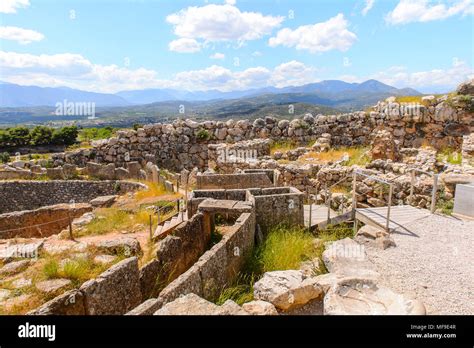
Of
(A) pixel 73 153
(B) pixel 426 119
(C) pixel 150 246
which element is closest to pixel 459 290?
(C) pixel 150 246

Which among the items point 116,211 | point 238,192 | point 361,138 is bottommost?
point 116,211

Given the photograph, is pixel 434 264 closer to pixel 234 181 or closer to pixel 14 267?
pixel 234 181

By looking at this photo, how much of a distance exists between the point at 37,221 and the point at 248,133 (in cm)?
1052

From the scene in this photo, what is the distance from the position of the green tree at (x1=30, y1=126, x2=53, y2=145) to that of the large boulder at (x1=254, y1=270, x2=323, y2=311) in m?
44.6

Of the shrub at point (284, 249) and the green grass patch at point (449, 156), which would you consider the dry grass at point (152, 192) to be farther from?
the green grass patch at point (449, 156)

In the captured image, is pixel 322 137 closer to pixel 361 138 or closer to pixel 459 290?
pixel 361 138

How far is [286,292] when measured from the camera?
4883 millimetres

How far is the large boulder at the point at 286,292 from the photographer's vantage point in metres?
4.84

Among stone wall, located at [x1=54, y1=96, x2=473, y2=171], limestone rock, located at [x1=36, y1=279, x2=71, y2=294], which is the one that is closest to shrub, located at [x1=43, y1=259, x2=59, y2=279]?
limestone rock, located at [x1=36, y1=279, x2=71, y2=294]

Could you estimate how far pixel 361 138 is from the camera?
57.1 ft

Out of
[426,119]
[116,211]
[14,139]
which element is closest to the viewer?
[116,211]

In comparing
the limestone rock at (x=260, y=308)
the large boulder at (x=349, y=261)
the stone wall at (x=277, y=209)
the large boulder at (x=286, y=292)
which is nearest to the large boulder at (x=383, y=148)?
the stone wall at (x=277, y=209)

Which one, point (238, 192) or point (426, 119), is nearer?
point (238, 192)

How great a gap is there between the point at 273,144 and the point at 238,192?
9250 mm
